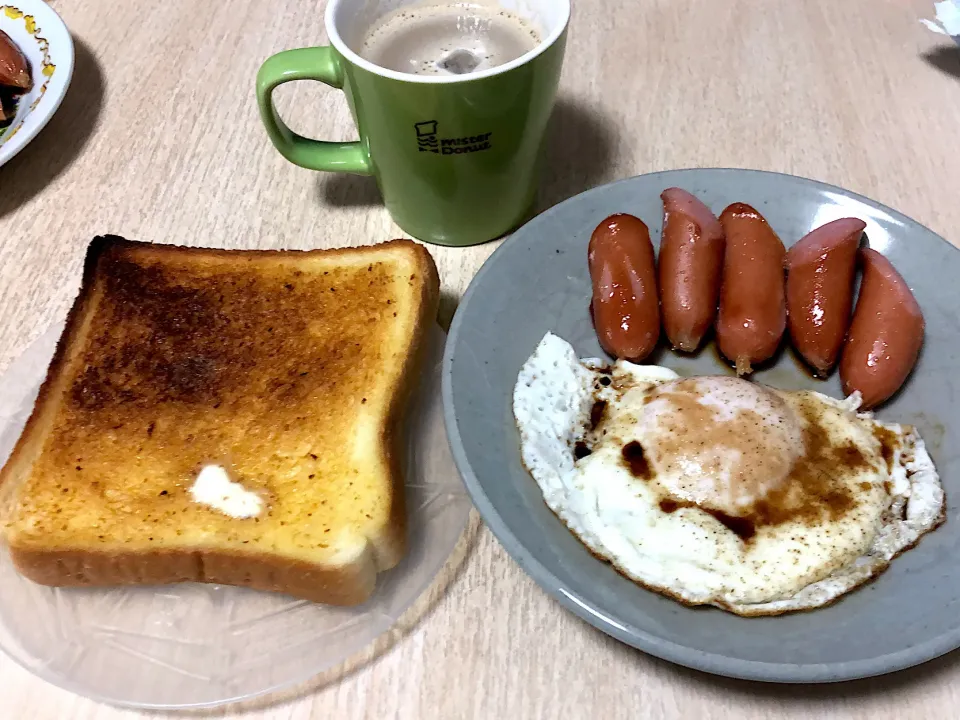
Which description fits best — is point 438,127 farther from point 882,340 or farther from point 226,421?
point 882,340

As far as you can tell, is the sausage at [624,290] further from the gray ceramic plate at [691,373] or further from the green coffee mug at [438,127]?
the green coffee mug at [438,127]

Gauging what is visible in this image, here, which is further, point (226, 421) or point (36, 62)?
point (36, 62)

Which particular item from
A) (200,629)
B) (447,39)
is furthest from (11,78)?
(200,629)

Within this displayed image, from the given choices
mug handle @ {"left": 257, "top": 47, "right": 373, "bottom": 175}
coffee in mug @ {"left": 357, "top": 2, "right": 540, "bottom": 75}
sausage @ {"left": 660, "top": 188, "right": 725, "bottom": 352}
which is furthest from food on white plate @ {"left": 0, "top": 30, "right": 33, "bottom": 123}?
sausage @ {"left": 660, "top": 188, "right": 725, "bottom": 352}

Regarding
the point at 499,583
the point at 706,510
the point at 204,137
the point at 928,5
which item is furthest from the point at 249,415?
the point at 928,5

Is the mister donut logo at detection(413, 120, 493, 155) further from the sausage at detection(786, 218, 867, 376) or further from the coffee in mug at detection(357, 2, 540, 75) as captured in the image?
the sausage at detection(786, 218, 867, 376)

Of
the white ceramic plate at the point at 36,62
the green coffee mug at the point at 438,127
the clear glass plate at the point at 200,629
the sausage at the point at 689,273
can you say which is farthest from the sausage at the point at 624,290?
the white ceramic plate at the point at 36,62
